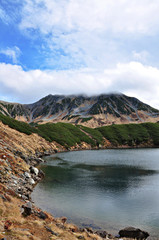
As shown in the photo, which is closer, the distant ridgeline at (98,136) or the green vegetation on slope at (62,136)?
the green vegetation on slope at (62,136)

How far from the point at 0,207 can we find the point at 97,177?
37791mm

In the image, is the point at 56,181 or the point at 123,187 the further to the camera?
the point at 56,181

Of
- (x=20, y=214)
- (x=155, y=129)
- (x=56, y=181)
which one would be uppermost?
(x=155, y=129)

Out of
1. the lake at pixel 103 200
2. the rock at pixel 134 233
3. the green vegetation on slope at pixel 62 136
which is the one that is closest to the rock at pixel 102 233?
the lake at pixel 103 200

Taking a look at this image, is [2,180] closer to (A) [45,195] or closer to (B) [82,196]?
(A) [45,195]

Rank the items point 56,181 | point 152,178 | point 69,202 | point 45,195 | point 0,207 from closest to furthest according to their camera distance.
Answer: point 0,207, point 69,202, point 45,195, point 56,181, point 152,178

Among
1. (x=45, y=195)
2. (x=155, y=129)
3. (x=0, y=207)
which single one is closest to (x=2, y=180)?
(x=45, y=195)

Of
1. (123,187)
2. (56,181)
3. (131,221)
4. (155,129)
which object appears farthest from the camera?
(155,129)

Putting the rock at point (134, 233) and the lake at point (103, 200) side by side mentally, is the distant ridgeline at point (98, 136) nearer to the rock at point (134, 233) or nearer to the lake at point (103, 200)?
the lake at point (103, 200)

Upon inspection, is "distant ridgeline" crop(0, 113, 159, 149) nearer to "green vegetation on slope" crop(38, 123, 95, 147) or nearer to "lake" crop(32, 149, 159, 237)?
"green vegetation on slope" crop(38, 123, 95, 147)

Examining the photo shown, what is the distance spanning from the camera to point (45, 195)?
124ft

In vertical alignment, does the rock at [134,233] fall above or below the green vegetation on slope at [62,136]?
below

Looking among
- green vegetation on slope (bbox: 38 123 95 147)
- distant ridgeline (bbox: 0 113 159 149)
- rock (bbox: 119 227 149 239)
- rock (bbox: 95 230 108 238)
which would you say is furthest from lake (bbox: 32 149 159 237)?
distant ridgeline (bbox: 0 113 159 149)

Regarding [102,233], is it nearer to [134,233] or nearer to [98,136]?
[134,233]
